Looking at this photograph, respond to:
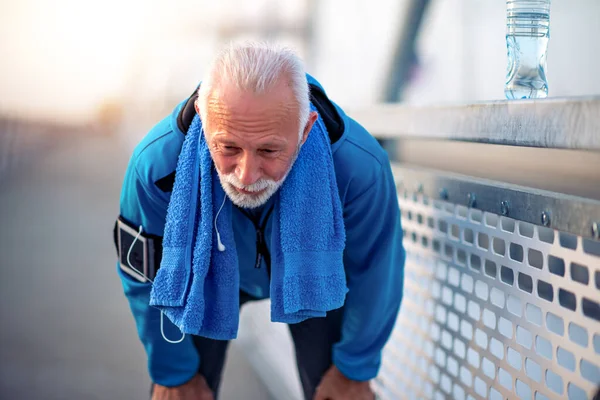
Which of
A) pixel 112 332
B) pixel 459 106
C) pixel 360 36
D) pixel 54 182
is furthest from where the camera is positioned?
pixel 54 182

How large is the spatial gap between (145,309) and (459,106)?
0.72 meters

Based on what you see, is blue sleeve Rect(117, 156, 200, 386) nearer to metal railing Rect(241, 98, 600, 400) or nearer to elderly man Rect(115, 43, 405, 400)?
elderly man Rect(115, 43, 405, 400)

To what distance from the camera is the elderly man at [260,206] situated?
1.28 metres

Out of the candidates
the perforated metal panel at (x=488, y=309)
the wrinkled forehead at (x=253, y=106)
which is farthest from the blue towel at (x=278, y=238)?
the perforated metal panel at (x=488, y=309)

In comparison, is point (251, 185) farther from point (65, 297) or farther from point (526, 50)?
point (65, 297)

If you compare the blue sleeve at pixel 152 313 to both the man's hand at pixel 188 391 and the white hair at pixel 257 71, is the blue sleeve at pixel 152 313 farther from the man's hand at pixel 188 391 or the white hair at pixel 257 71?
the white hair at pixel 257 71

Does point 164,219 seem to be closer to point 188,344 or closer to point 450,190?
point 188,344

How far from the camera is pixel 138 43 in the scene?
4.70 m

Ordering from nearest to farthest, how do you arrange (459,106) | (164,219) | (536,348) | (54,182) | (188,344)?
(536,348) → (459,106) → (164,219) → (188,344) → (54,182)

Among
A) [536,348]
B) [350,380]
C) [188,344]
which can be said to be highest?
[536,348]

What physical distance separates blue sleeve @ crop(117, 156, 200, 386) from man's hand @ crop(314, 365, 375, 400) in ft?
0.90

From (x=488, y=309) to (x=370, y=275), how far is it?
10.1 inches

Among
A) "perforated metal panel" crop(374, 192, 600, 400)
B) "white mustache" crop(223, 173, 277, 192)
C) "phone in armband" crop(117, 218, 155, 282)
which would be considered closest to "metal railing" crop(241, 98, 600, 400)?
"perforated metal panel" crop(374, 192, 600, 400)

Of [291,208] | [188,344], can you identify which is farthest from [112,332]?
[291,208]
